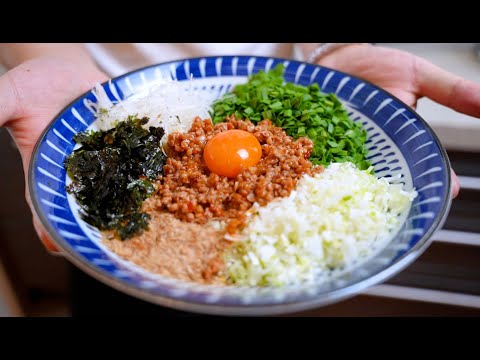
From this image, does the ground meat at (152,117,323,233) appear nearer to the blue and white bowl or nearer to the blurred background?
the blue and white bowl

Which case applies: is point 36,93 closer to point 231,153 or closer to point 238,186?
point 231,153

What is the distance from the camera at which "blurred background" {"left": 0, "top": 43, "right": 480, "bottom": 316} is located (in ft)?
12.6

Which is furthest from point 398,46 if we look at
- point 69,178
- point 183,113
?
point 69,178

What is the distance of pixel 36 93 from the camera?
322 centimetres

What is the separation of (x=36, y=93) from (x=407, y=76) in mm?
2868

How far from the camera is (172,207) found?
2586 mm

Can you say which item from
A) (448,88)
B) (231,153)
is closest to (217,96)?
(231,153)

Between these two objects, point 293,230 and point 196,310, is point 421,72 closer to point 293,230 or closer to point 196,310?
point 293,230

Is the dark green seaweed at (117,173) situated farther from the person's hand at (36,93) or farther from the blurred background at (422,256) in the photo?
the blurred background at (422,256)

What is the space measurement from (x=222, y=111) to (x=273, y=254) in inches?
57.6

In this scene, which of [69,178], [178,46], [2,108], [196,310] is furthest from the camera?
[178,46]

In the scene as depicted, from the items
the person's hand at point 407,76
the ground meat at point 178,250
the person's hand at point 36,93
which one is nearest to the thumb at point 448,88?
the person's hand at point 407,76

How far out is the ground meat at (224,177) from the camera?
8.45 feet

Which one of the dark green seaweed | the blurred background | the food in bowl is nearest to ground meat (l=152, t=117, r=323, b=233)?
the food in bowl
